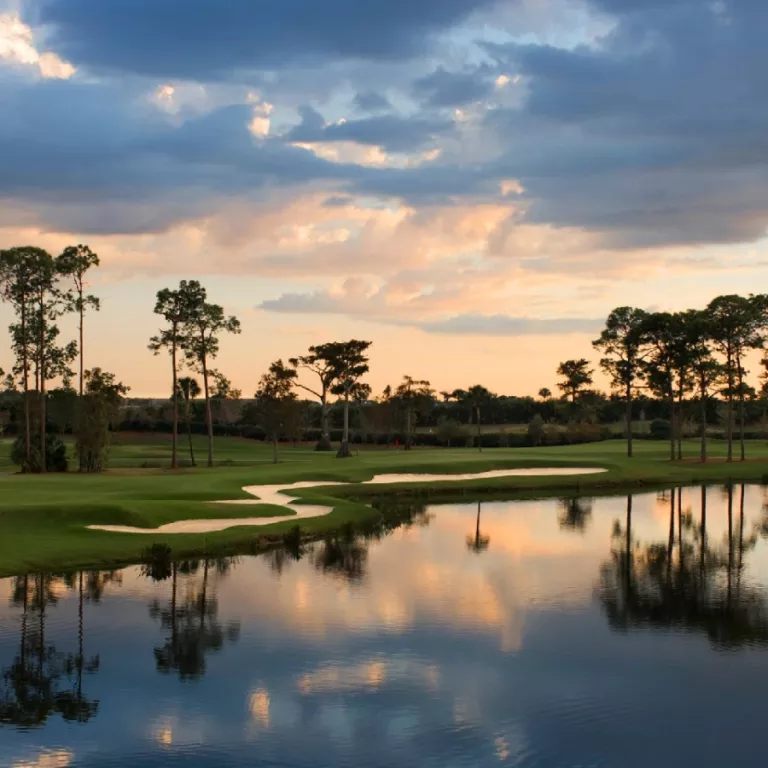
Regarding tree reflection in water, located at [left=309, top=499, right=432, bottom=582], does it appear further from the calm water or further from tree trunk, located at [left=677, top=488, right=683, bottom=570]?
tree trunk, located at [left=677, top=488, right=683, bottom=570]

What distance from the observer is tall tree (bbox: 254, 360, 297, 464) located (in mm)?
102000

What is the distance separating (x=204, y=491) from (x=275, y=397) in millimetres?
50481

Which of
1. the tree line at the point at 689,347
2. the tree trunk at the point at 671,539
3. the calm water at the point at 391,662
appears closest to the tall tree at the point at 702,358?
the tree line at the point at 689,347

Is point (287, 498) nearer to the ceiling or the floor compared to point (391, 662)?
nearer to the ceiling

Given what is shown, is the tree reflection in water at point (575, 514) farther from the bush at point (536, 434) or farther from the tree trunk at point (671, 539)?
the bush at point (536, 434)

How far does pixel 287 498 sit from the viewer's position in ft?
187

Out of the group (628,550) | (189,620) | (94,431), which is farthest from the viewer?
(94,431)

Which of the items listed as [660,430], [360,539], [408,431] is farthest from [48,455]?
[660,430]

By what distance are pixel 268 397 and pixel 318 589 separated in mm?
72685

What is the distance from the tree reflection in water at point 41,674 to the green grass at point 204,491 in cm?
480

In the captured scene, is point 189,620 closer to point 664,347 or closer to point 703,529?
point 703,529

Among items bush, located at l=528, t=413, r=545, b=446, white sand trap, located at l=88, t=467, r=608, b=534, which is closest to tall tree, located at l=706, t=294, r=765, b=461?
white sand trap, located at l=88, t=467, r=608, b=534

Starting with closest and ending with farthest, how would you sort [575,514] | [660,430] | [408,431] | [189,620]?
[189,620] < [575,514] < [408,431] < [660,430]

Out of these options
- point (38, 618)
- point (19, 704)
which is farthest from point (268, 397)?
point (19, 704)
